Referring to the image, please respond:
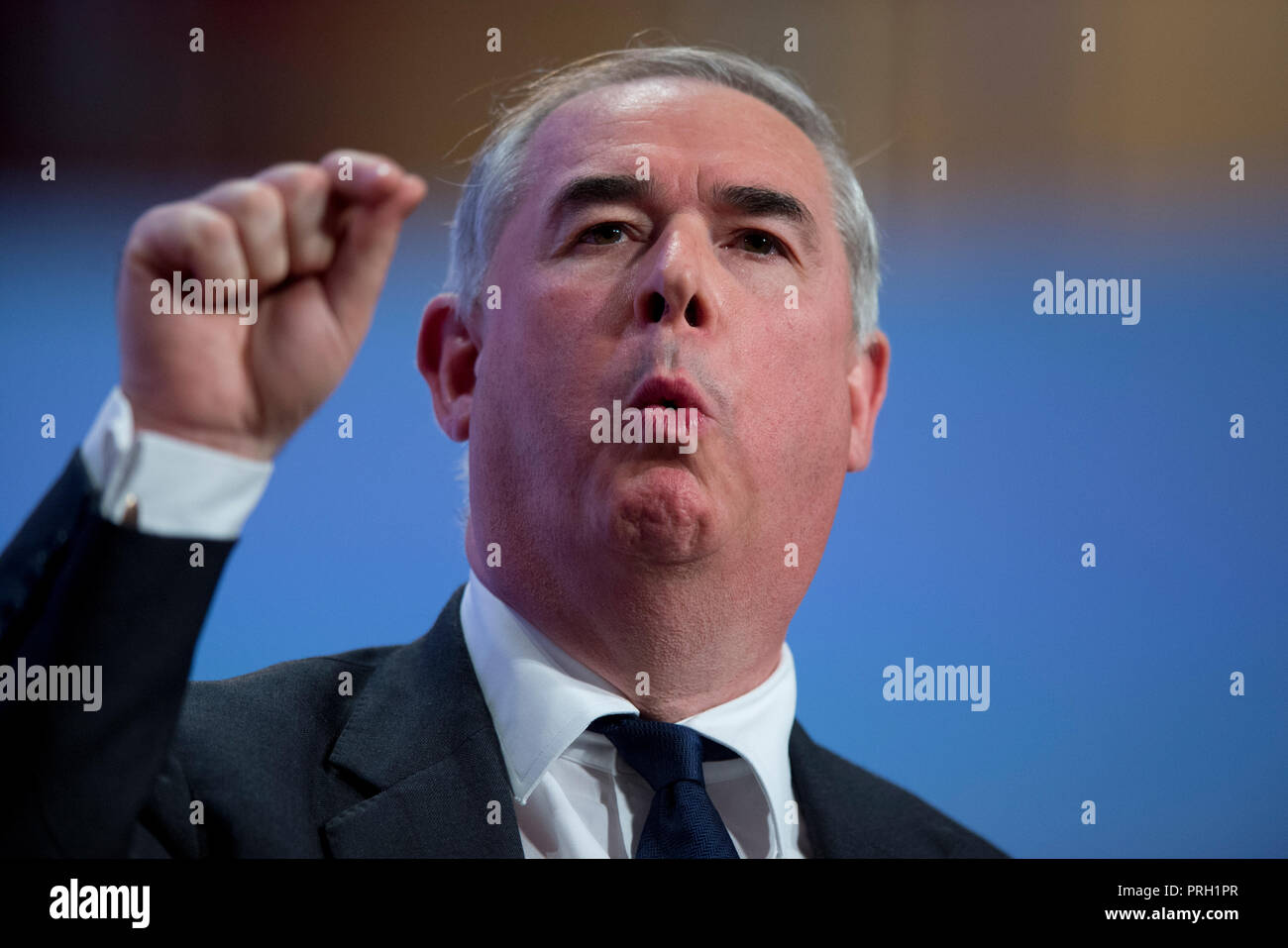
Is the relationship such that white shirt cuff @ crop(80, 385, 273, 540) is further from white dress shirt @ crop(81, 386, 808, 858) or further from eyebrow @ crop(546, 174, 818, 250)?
eyebrow @ crop(546, 174, 818, 250)

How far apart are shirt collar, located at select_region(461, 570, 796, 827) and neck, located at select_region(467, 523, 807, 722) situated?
29mm

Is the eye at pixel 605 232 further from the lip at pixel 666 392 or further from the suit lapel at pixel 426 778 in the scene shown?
the suit lapel at pixel 426 778

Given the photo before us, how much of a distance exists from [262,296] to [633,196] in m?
0.71

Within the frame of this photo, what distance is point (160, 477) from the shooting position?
169 centimetres

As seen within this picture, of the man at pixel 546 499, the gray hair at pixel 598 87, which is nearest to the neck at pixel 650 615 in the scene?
the man at pixel 546 499

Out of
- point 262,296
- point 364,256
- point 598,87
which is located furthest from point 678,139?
point 262,296

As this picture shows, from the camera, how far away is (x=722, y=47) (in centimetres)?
250

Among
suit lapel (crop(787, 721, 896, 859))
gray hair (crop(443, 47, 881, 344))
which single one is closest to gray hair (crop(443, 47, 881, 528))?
gray hair (crop(443, 47, 881, 344))

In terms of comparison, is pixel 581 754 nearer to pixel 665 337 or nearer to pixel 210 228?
pixel 665 337

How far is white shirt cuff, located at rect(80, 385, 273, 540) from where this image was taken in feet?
5.51

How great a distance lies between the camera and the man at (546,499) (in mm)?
1701

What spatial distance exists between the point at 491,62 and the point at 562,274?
56 centimetres
